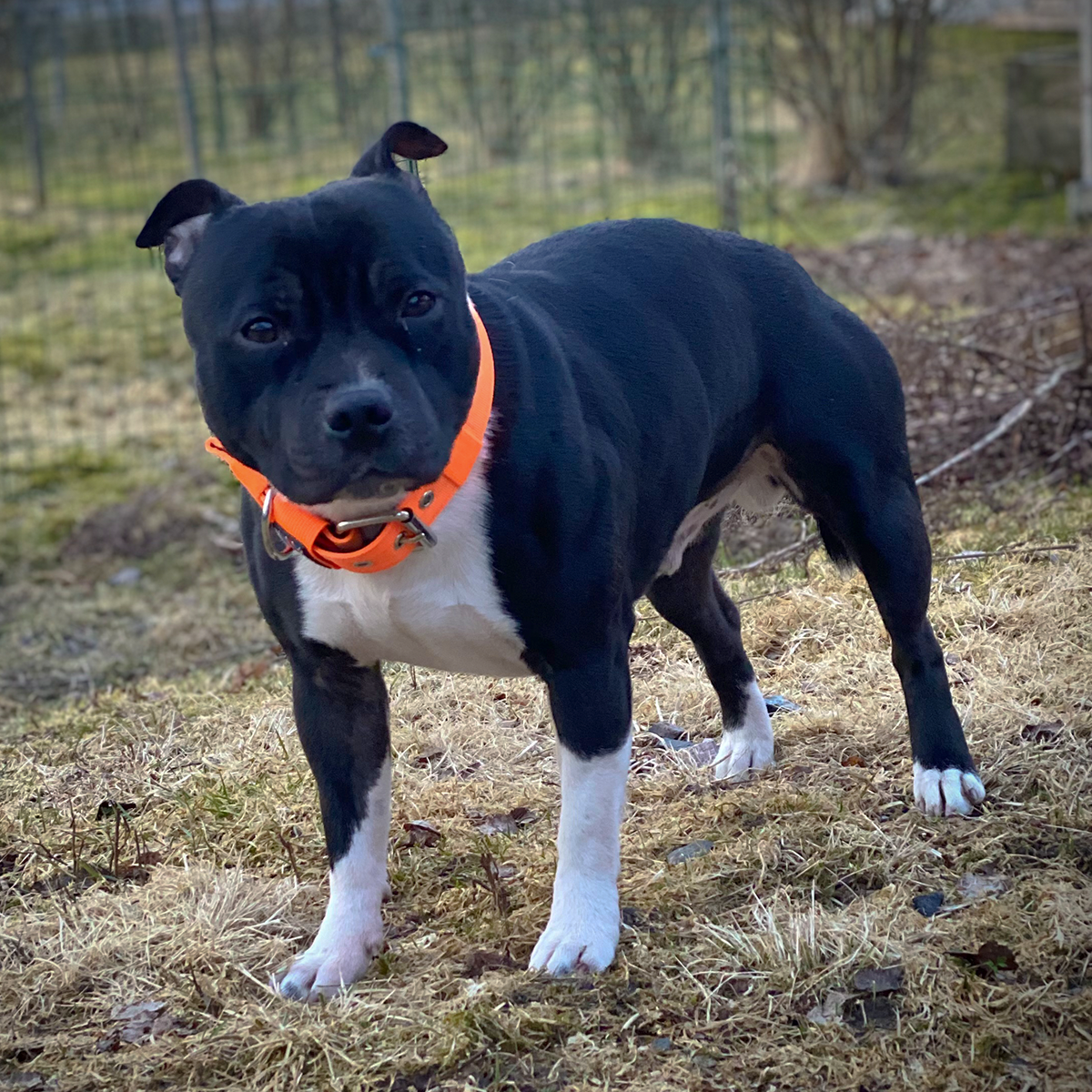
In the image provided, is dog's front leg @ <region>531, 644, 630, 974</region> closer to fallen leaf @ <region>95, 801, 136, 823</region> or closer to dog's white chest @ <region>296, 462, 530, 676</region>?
dog's white chest @ <region>296, 462, 530, 676</region>

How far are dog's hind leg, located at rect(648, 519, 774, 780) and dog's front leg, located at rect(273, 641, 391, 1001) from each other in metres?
1.04

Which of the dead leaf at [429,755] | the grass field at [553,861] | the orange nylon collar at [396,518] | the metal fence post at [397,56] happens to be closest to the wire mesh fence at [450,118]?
the metal fence post at [397,56]

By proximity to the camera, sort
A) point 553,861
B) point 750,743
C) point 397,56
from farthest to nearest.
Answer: point 397,56 < point 750,743 < point 553,861

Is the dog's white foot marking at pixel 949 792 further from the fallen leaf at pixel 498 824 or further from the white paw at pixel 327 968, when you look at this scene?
the white paw at pixel 327 968

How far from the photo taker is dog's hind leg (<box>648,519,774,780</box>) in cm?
374

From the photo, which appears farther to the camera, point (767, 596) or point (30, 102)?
point (30, 102)

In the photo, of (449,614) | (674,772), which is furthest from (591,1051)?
(674,772)

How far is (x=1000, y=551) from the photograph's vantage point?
15.2ft

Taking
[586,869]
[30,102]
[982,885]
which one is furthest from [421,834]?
[30,102]

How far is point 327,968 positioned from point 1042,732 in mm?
1913

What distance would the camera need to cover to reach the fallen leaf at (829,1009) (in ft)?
8.64

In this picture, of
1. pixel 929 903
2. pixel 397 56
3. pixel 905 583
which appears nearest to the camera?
pixel 929 903

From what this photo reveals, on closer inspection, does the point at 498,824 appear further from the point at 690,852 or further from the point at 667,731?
the point at 667,731

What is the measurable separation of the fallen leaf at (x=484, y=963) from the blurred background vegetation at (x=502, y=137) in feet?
17.5
